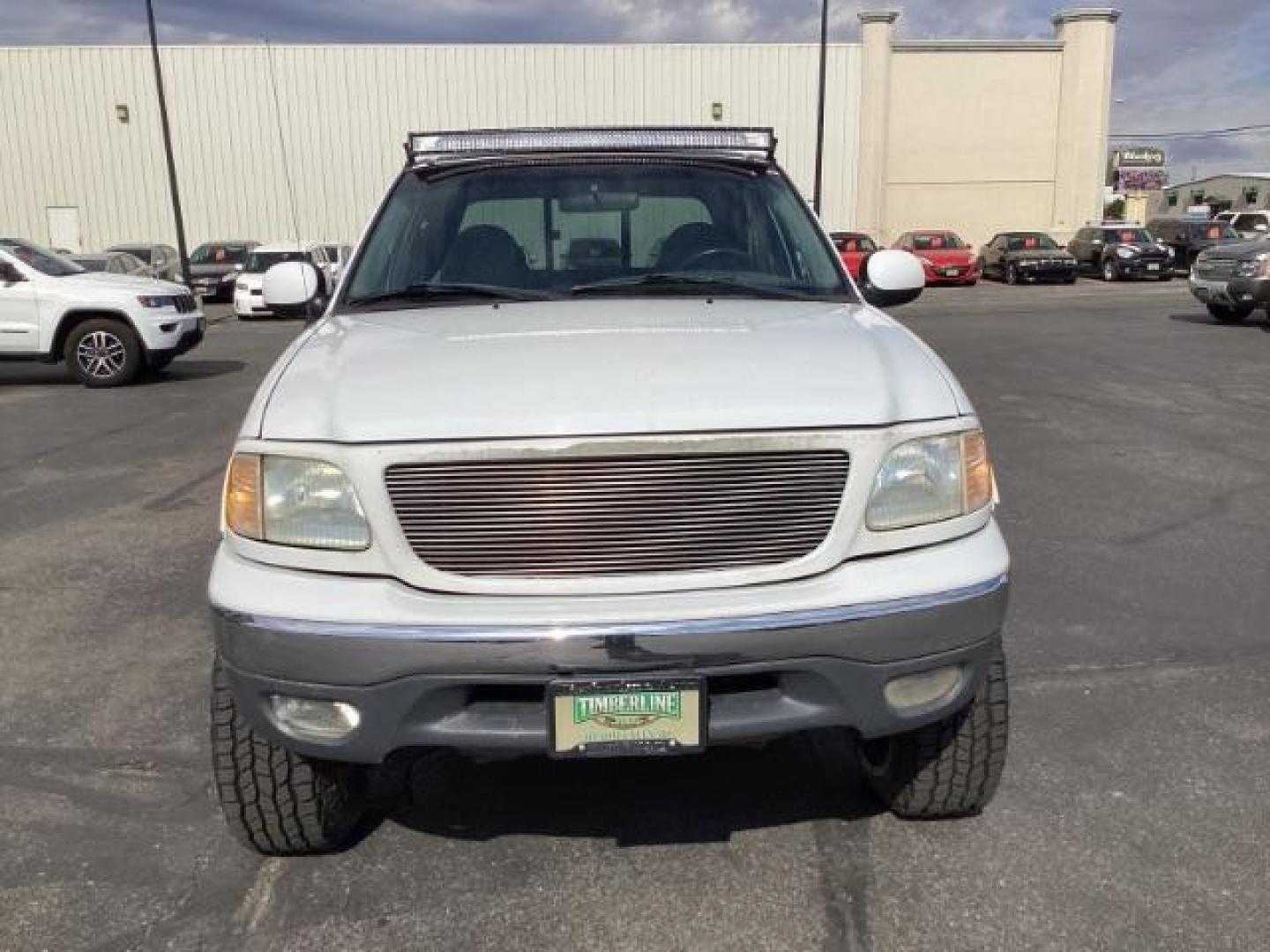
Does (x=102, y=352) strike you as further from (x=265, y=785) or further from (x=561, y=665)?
(x=561, y=665)

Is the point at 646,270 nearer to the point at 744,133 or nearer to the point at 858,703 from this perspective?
the point at 744,133

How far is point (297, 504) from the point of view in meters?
2.41

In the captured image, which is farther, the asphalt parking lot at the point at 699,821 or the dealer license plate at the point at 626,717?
the asphalt parking lot at the point at 699,821

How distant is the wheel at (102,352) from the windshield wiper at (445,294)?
978cm

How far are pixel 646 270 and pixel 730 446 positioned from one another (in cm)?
138

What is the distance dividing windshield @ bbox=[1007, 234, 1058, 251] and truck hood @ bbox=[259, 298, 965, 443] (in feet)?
98.4

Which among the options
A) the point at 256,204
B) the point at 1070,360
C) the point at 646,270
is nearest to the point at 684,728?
the point at 646,270

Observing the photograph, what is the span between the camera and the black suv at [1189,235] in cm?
3134

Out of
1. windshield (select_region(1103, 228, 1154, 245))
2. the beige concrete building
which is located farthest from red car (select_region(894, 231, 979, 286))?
the beige concrete building

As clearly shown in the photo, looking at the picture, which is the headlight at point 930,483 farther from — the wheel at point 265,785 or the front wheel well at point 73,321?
the front wheel well at point 73,321

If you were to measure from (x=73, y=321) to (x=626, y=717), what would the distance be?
11713 mm

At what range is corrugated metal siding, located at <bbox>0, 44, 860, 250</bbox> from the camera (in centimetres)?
3169

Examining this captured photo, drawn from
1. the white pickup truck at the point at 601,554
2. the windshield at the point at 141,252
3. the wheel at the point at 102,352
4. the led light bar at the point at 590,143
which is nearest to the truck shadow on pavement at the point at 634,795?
the white pickup truck at the point at 601,554

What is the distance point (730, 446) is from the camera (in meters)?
2.30
